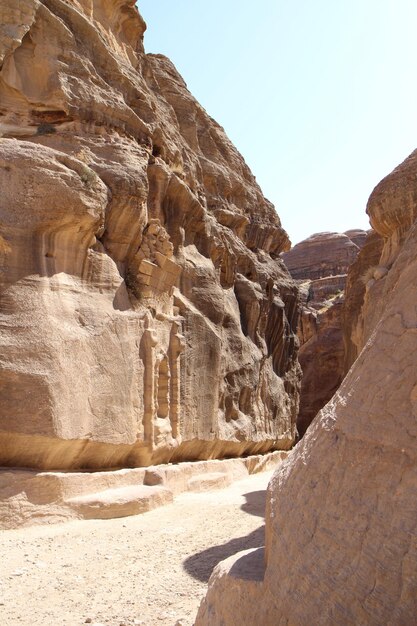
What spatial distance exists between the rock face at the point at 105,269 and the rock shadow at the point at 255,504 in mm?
1838

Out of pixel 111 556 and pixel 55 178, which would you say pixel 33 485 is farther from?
pixel 55 178

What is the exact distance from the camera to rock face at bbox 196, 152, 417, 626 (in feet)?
8.33

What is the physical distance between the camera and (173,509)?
9508mm

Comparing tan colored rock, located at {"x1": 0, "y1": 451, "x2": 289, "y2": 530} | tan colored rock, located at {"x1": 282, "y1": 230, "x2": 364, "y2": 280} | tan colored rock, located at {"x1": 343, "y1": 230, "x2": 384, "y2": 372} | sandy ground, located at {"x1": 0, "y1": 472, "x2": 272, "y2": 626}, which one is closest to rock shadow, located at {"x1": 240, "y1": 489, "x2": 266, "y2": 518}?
sandy ground, located at {"x1": 0, "y1": 472, "x2": 272, "y2": 626}

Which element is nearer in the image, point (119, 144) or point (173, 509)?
point (173, 509)

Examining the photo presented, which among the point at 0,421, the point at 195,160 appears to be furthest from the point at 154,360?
the point at 195,160

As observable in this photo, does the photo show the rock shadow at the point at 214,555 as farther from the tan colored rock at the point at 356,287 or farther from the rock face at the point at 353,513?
the tan colored rock at the point at 356,287

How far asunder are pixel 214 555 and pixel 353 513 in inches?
174

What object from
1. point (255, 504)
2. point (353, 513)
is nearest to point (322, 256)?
point (255, 504)

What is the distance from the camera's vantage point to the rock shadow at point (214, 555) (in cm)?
621

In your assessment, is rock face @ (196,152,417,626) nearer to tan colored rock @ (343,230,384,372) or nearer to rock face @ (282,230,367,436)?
tan colored rock @ (343,230,384,372)

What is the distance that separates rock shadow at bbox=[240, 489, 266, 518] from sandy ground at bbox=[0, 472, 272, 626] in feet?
0.17

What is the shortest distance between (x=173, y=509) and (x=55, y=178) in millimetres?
5604

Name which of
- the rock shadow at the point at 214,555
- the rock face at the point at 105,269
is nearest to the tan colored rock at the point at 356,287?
the rock face at the point at 105,269
